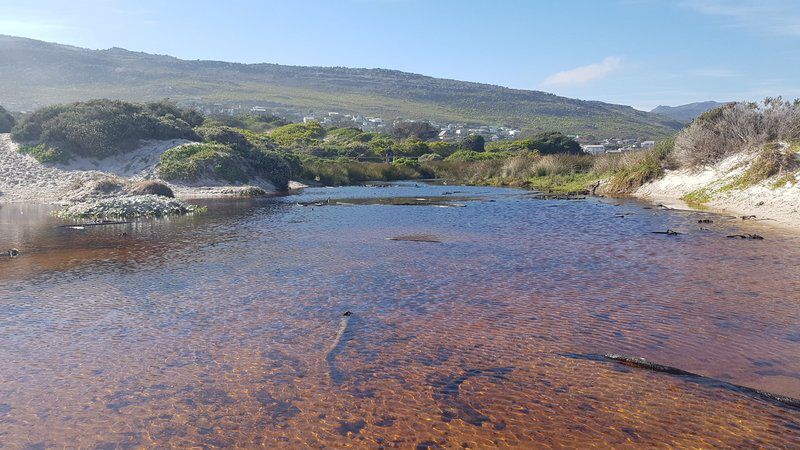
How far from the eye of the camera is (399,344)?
916 cm

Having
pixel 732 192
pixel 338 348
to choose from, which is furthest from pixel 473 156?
pixel 338 348

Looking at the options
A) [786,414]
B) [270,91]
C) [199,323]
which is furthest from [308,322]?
[270,91]

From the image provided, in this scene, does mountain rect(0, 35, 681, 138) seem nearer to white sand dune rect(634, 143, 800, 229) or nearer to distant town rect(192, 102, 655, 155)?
distant town rect(192, 102, 655, 155)

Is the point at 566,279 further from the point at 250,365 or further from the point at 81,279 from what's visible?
the point at 81,279

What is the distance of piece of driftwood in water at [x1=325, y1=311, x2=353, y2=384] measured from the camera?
7.92m

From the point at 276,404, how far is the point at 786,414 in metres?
5.84

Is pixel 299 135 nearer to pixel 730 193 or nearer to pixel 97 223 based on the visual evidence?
pixel 97 223

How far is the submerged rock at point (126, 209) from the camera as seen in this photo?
27531 mm

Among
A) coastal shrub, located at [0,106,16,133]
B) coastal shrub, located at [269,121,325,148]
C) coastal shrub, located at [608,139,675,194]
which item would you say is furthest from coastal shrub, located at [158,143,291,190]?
coastal shrub, located at [608,139,675,194]

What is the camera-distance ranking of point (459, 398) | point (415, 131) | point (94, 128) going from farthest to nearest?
point (415, 131) → point (94, 128) → point (459, 398)

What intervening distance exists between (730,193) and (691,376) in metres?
25.3

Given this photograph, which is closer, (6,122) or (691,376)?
(691,376)

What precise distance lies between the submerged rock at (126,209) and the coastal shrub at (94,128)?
18.5 metres

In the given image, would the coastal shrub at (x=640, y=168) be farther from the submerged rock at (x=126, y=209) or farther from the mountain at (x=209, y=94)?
the mountain at (x=209, y=94)
